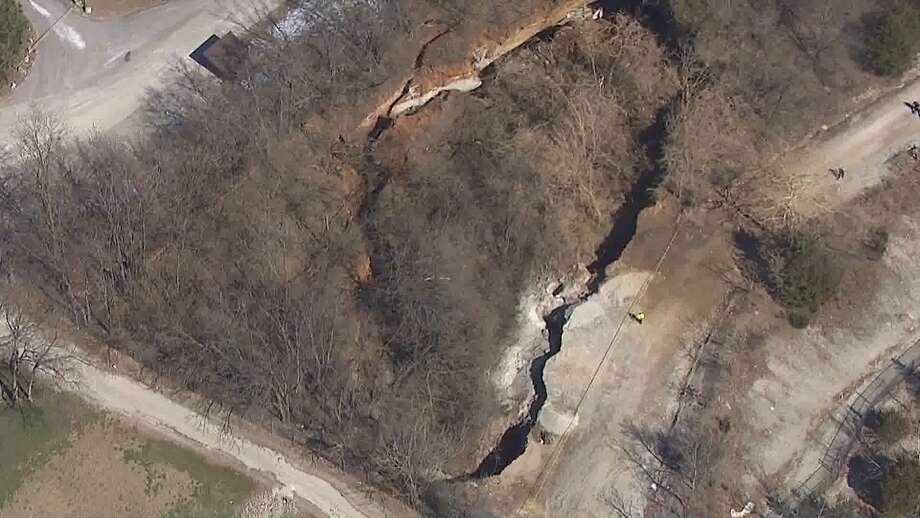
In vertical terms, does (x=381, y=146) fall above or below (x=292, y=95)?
below

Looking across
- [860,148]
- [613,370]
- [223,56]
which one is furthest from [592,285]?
[223,56]

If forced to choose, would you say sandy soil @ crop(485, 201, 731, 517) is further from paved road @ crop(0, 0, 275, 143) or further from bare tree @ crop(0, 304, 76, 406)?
paved road @ crop(0, 0, 275, 143)

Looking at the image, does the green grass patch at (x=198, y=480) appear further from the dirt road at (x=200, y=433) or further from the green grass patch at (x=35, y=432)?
the green grass patch at (x=35, y=432)

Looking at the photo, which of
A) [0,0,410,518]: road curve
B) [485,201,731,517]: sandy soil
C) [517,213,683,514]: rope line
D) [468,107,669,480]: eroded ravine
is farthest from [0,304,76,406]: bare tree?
[517,213,683,514]: rope line

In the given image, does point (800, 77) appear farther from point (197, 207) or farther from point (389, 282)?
point (197, 207)

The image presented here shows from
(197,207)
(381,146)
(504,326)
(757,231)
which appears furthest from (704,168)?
(197,207)
